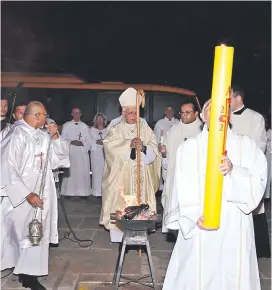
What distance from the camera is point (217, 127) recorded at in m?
2.85

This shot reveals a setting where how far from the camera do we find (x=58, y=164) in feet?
17.9

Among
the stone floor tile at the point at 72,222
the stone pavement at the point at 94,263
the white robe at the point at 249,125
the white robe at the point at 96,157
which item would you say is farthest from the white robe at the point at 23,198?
the white robe at the point at 96,157

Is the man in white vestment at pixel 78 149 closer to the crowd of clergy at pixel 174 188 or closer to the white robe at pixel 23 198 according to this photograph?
the crowd of clergy at pixel 174 188

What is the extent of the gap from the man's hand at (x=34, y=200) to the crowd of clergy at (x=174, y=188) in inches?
0.5

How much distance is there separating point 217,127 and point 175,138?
4073 mm

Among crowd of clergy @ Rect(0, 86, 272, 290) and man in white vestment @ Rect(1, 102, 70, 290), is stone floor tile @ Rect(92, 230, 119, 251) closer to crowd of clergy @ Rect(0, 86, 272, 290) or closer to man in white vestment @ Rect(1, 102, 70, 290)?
crowd of clergy @ Rect(0, 86, 272, 290)

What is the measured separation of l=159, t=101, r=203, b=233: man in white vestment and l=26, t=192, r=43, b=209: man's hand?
97.1 inches

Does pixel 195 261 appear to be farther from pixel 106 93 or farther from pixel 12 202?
pixel 106 93

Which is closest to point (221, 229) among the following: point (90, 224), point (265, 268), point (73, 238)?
point (265, 268)

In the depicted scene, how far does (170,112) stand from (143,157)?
5.32m

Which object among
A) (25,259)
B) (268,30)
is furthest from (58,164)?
(268,30)

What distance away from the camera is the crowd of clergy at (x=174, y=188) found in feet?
11.7

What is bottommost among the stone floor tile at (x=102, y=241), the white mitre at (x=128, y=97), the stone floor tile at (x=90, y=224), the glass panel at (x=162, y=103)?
the stone floor tile at (x=102, y=241)

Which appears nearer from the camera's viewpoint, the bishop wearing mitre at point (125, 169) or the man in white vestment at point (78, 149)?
the bishop wearing mitre at point (125, 169)
